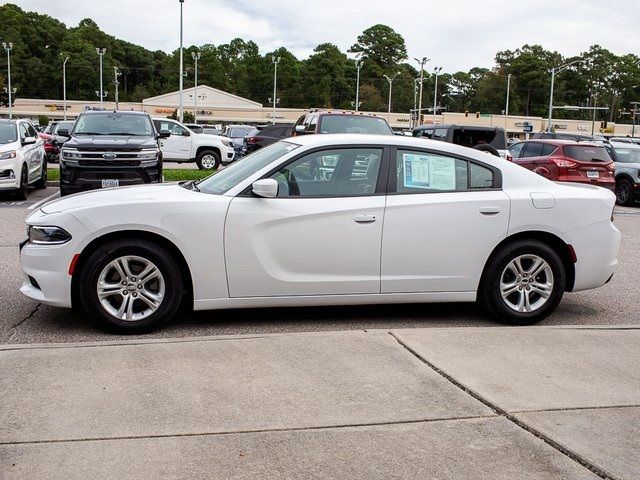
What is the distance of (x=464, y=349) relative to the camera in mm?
5223

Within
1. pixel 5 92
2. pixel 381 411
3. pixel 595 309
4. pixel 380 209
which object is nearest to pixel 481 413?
pixel 381 411

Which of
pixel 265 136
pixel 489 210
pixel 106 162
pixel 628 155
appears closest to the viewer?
pixel 489 210

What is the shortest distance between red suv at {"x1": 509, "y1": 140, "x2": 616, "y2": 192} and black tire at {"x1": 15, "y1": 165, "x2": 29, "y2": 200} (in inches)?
442

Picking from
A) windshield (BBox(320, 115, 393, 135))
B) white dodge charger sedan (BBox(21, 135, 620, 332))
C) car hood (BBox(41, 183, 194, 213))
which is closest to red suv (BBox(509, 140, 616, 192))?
windshield (BBox(320, 115, 393, 135))

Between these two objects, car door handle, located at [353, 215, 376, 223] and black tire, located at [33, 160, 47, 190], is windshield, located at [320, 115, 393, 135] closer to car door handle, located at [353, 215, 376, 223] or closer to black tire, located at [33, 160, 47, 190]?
black tire, located at [33, 160, 47, 190]

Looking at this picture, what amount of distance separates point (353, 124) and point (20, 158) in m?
6.79

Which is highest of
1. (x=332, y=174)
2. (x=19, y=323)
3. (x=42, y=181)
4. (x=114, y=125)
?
(x=114, y=125)

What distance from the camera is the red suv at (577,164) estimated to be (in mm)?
16891

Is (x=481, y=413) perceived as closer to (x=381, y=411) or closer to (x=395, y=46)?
(x=381, y=411)

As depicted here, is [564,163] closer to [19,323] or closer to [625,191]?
[625,191]

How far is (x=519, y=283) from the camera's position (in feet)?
20.5

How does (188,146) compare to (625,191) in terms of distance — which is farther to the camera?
(188,146)

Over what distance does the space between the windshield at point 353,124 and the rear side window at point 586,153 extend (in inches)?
183

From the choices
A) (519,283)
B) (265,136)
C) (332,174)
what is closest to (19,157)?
(332,174)
